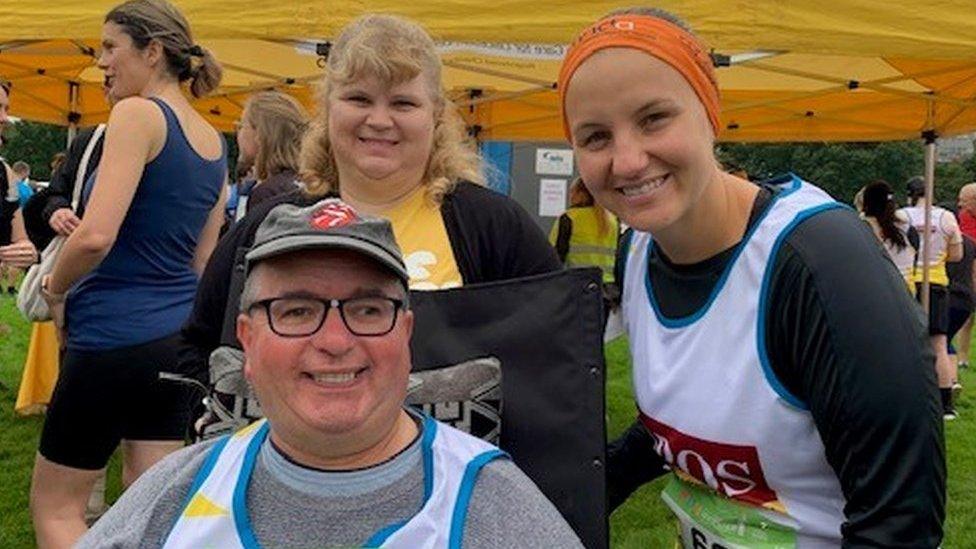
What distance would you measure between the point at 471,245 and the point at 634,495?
11.7 ft

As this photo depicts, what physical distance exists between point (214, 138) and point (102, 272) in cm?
49

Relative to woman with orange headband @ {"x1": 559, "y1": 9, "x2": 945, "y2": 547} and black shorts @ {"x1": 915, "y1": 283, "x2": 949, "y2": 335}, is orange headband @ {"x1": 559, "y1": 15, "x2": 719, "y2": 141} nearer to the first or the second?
woman with orange headband @ {"x1": 559, "y1": 9, "x2": 945, "y2": 547}

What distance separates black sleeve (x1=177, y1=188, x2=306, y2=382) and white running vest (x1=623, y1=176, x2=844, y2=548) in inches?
31.3

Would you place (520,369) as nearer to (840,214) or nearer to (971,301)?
(840,214)

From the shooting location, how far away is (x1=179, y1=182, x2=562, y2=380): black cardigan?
6.18ft

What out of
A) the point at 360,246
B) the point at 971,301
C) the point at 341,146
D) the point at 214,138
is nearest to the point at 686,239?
the point at 360,246

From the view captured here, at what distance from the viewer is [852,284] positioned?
4.31ft

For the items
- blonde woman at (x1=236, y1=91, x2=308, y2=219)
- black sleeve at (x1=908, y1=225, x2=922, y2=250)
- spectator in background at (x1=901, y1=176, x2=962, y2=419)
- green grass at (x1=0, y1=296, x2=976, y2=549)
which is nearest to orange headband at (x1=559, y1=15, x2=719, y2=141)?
blonde woman at (x1=236, y1=91, x2=308, y2=219)

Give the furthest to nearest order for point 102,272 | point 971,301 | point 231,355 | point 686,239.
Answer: point 971,301 < point 102,272 < point 231,355 < point 686,239

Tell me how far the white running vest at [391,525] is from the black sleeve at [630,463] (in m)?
0.54

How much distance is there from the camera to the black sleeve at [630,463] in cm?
190

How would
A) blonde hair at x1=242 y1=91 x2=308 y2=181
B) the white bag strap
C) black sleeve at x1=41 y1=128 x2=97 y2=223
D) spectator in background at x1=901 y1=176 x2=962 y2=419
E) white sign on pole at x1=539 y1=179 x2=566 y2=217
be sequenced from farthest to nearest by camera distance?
white sign on pole at x1=539 y1=179 x2=566 y2=217 → spectator in background at x1=901 y1=176 x2=962 y2=419 → blonde hair at x1=242 y1=91 x2=308 y2=181 → black sleeve at x1=41 y1=128 x2=97 y2=223 → the white bag strap

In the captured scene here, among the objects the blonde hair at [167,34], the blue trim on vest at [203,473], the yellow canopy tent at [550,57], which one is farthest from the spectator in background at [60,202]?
the blue trim on vest at [203,473]

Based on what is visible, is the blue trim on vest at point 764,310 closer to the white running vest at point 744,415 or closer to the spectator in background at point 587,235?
the white running vest at point 744,415
